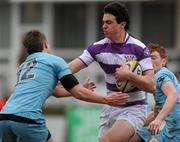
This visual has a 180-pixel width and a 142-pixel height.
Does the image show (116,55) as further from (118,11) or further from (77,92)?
(77,92)

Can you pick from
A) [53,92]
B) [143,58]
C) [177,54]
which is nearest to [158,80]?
[143,58]

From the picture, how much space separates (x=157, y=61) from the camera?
10.4 meters

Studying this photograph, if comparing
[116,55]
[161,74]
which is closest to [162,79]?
[161,74]

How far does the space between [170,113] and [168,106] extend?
0.65m

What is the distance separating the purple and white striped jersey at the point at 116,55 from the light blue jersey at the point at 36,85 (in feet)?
2.79

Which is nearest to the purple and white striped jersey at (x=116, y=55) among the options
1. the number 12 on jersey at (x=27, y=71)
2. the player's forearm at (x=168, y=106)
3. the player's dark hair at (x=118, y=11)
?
the player's dark hair at (x=118, y=11)

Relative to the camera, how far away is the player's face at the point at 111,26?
397 inches

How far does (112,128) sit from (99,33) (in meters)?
17.0

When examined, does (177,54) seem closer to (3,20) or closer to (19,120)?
(3,20)

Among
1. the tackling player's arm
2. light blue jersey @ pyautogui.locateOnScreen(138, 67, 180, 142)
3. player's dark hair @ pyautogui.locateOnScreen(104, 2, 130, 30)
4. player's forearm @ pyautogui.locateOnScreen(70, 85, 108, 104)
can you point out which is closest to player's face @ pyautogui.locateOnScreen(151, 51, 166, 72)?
light blue jersey @ pyautogui.locateOnScreen(138, 67, 180, 142)

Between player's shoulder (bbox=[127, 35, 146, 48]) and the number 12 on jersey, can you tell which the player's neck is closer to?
player's shoulder (bbox=[127, 35, 146, 48])

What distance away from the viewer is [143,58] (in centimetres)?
1004

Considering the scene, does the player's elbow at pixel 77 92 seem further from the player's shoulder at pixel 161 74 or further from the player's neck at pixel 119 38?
the player's shoulder at pixel 161 74

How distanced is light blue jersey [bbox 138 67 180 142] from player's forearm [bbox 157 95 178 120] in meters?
0.34
